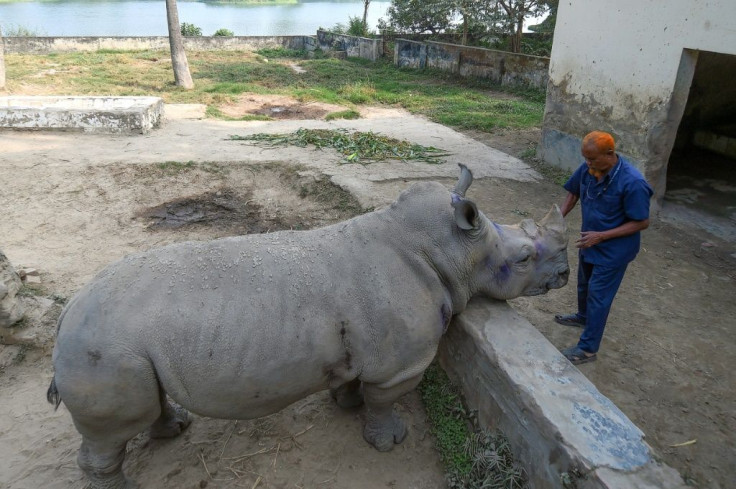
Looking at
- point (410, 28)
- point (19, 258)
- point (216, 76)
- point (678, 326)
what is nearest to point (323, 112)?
point (216, 76)

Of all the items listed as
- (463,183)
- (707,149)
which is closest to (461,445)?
(463,183)

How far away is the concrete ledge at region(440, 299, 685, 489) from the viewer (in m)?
2.69

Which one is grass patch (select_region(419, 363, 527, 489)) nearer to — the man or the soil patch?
the man

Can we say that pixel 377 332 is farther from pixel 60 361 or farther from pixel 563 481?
pixel 60 361

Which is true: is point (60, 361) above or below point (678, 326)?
above

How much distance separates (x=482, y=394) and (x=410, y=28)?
27.8 m

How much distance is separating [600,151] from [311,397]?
9.62 feet

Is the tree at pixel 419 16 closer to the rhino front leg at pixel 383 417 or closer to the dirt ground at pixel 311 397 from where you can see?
the dirt ground at pixel 311 397

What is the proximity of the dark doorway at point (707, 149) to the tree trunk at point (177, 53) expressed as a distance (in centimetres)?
1458

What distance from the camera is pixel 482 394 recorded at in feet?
12.0

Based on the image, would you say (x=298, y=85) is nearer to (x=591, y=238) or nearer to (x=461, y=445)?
(x=591, y=238)

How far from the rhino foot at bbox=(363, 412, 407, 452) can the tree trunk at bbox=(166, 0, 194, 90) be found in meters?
16.4

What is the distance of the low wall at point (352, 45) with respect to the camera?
25.8 m

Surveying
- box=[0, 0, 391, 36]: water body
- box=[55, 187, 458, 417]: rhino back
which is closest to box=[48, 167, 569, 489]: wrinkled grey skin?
box=[55, 187, 458, 417]: rhino back
